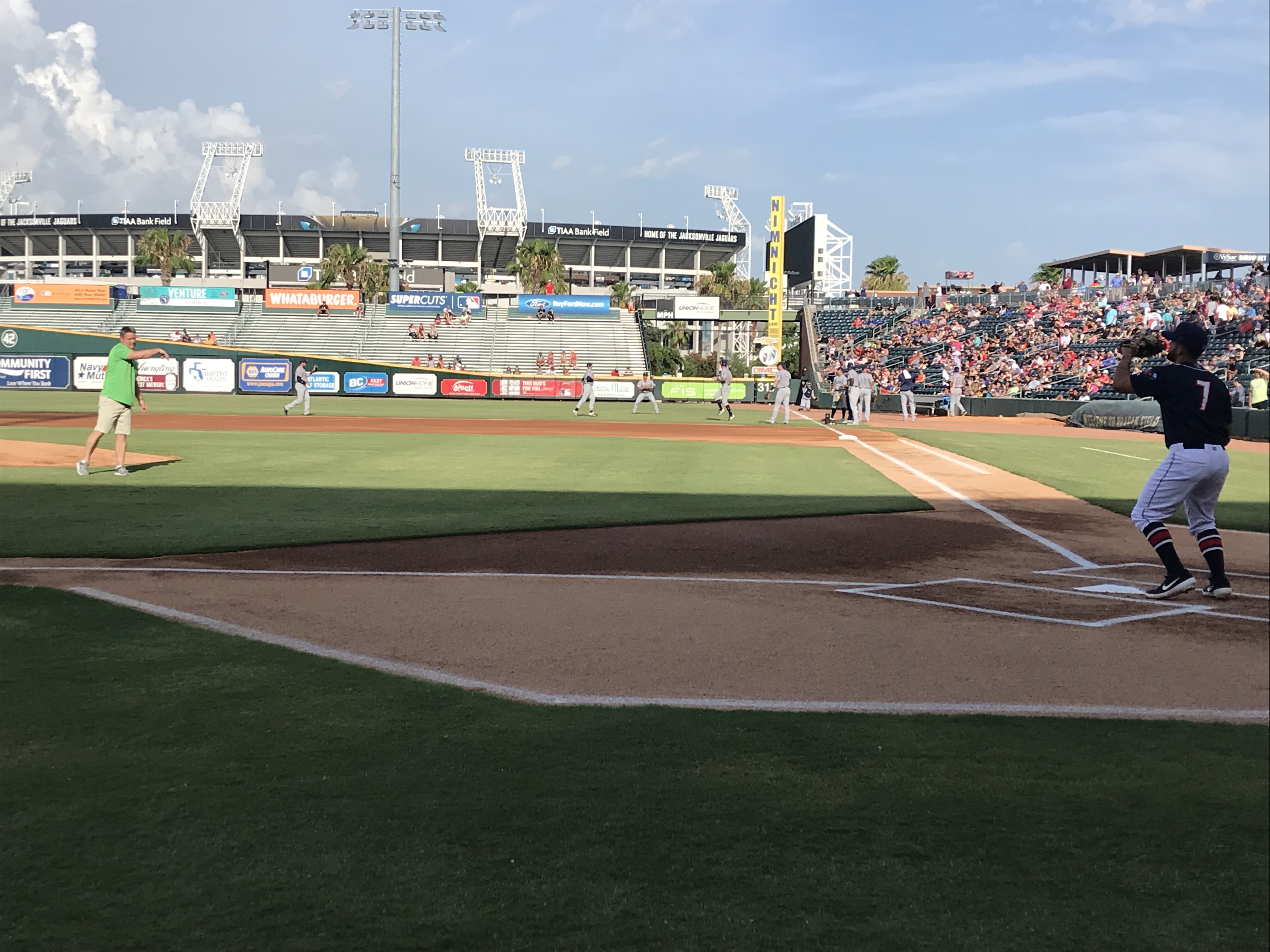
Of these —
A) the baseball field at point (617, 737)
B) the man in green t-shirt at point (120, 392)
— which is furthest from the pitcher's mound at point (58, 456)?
the baseball field at point (617, 737)

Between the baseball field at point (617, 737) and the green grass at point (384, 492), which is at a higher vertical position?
the green grass at point (384, 492)

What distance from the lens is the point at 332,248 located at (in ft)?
272

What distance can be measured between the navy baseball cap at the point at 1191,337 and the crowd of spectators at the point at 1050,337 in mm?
29265

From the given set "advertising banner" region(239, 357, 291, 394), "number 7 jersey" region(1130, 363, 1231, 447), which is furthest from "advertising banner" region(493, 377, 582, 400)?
"number 7 jersey" region(1130, 363, 1231, 447)

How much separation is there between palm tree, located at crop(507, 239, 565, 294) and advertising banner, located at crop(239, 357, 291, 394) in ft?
119

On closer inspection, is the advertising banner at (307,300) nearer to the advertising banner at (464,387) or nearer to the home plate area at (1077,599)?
the advertising banner at (464,387)

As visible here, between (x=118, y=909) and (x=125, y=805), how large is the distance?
71 centimetres

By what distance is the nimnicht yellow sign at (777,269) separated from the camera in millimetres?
59344

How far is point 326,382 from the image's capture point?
49.9m

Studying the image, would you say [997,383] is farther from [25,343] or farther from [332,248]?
[332,248]

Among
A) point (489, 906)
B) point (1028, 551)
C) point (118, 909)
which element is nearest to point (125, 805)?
point (118, 909)

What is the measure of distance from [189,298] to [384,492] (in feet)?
174

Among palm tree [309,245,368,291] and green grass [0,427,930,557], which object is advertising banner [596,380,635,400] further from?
palm tree [309,245,368,291]

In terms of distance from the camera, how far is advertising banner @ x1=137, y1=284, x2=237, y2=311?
60938 mm
